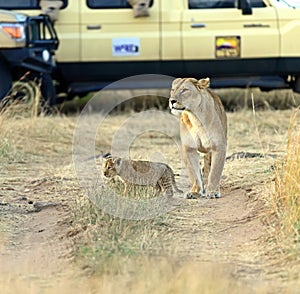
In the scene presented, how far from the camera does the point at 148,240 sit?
559 centimetres

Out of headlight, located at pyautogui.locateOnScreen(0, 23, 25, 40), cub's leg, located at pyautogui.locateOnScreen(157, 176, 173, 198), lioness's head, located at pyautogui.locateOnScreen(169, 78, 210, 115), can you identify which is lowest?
headlight, located at pyautogui.locateOnScreen(0, 23, 25, 40)

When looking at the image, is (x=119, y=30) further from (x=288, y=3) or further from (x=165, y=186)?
(x=165, y=186)

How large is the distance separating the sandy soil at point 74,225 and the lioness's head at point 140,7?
120 inches

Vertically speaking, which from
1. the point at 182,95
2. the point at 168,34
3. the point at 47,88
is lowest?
the point at 47,88

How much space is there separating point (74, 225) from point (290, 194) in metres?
1.37

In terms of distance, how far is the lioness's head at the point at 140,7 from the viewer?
41.3 ft

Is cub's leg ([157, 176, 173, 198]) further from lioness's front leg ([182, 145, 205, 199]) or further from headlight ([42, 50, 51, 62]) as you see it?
headlight ([42, 50, 51, 62])

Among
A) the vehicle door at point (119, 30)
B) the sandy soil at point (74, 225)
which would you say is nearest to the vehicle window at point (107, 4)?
the vehicle door at point (119, 30)

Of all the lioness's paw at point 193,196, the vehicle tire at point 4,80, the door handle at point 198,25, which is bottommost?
the vehicle tire at point 4,80

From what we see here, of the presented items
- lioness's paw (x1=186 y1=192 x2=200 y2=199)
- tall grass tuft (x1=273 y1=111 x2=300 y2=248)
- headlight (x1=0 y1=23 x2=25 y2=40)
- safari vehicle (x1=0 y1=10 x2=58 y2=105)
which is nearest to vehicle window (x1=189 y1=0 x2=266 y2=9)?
safari vehicle (x1=0 y1=10 x2=58 y2=105)

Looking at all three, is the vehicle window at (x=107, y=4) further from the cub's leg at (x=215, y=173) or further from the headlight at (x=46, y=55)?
the cub's leg at (x=215, y=173)

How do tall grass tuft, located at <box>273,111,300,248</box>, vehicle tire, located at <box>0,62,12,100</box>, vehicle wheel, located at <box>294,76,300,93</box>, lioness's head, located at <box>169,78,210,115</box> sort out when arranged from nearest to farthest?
tall grass tuft, located at <box>273,111,300,248</box>
lioness's head, located at <box>169,78,210,115</box>
vehicle tire, located at <box>0,62,12,100</box>
vehicle wheel, located at <box>294,76,300,93</box>

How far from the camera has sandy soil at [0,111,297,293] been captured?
5.13m

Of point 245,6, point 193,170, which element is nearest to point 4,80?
point 245,6
